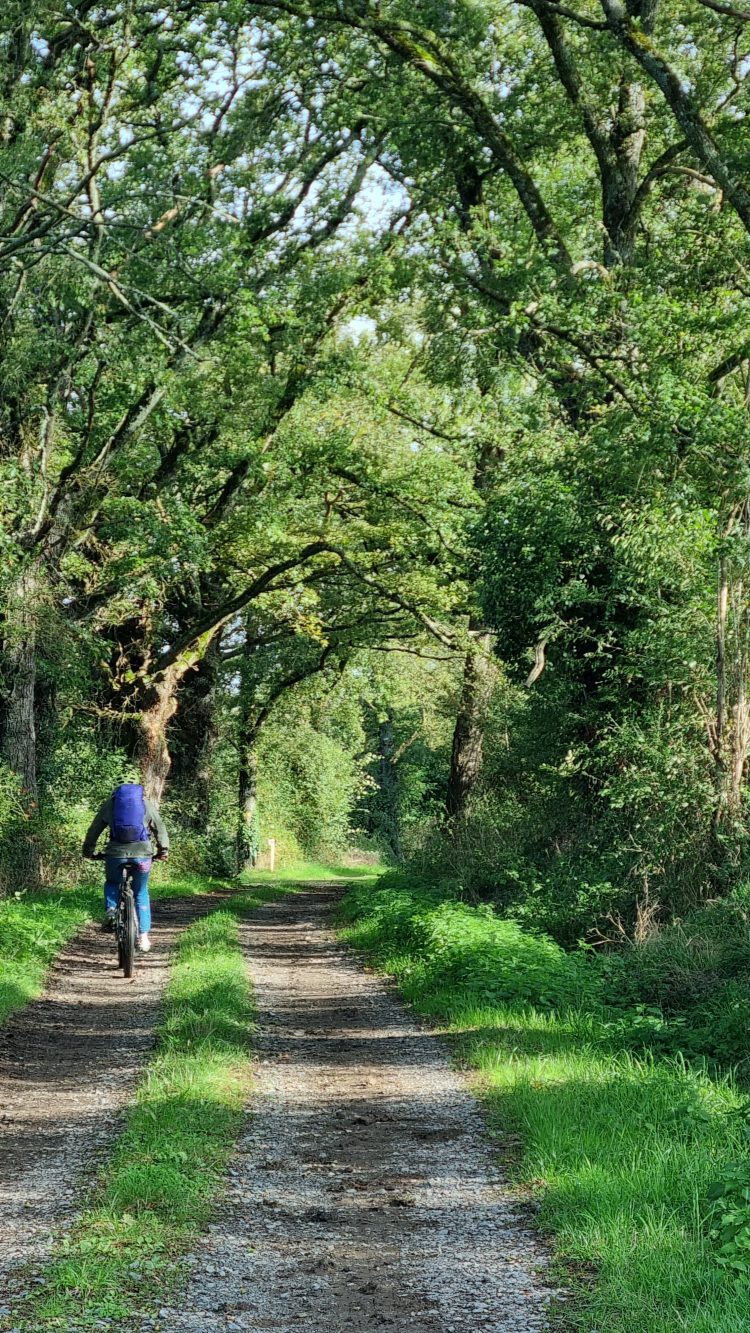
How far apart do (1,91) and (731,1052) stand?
571 inches

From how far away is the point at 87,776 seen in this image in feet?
77.5

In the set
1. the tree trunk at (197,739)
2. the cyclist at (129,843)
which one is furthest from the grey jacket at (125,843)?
the tree trunk at (197,739)

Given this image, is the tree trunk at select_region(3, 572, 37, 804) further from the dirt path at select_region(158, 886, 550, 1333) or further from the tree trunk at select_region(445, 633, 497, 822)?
the dirt path at select_region(158, 886, 550, 1333)

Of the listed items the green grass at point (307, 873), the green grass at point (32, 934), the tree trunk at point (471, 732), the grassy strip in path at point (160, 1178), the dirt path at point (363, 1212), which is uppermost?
the tree trunk at point (471, 732)

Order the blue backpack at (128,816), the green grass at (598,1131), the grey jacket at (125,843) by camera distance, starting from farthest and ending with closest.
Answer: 1. the blue backpack at (128,816)
2. the grey jacket at (125,843)
3. the green grass at (598,1131)

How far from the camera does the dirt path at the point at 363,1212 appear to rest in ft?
14.4

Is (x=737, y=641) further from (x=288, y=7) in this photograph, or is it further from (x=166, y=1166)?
(x=288, y=7)

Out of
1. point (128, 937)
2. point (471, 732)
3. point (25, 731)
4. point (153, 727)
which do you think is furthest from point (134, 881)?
point (153, 727)

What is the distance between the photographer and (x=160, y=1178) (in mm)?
5707

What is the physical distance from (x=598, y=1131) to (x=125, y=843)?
6.78 m

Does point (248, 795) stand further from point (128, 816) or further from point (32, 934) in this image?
point (128, 816)

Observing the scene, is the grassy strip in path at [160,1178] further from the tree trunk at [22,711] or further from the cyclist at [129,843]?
the tree trunk at [22,711]

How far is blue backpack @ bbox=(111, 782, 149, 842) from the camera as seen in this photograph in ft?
39.3

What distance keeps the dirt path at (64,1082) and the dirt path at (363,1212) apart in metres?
0.85
